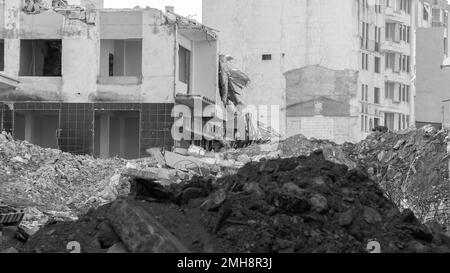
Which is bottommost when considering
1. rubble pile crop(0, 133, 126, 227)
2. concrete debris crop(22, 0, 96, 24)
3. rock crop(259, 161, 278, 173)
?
rubble pile crop(0, 133, 126, 227)

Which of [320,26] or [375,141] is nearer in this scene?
[375,141]

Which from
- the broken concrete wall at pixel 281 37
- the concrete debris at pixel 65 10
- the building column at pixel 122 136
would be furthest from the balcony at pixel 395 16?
the concrete debris at pixel 65 10

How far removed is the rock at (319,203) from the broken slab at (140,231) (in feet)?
6.92

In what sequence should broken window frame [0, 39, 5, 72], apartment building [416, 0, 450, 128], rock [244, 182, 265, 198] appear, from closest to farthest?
rock [244, 182, 265, 198] < apartment building [416, 0, 450, 128] < broken window frame [0, 39, 5, 72]

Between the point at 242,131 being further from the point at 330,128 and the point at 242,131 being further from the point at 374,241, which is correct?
the point at 374,241

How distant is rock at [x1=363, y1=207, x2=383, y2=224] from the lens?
12.3m

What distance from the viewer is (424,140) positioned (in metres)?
27.0

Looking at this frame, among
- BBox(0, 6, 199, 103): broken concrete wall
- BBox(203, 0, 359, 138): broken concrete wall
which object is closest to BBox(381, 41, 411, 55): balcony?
BBox(203, 0, 359, 138): broken concrete wall

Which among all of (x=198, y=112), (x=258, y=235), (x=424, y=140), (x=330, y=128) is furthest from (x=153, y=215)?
(x=330, y=128)

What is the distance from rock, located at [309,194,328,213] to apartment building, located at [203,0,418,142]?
46.5m

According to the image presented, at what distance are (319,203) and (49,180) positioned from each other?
16.5 metres

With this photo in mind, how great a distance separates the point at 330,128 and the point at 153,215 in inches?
1909

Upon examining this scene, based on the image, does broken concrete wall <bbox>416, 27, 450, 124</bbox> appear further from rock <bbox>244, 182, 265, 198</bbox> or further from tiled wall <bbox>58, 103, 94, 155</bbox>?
tiled wall <bbox>58, 103, 94, 155</bbox>

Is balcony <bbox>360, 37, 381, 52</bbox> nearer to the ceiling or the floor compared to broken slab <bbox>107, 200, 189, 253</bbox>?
nearer to the ceiling
